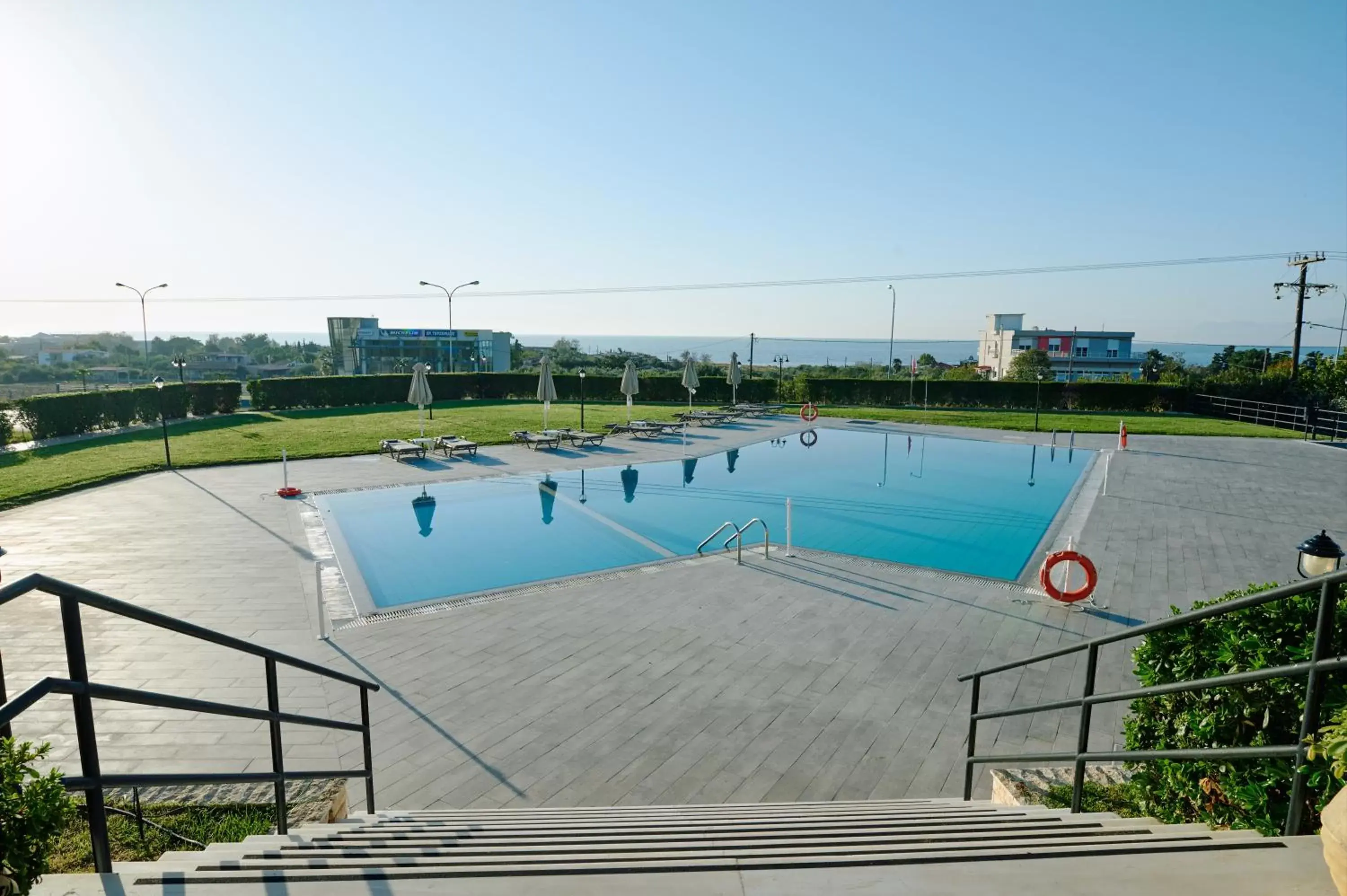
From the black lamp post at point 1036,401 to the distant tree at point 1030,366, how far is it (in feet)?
81.3

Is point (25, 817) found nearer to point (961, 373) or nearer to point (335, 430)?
point (335, 430)

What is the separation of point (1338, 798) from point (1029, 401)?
4009 centimetres

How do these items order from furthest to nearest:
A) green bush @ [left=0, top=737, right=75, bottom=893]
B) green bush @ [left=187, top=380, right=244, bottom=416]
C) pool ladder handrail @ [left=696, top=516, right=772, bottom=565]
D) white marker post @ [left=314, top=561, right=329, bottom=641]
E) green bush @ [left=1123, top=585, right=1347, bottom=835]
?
green bush @ [left=187, top=380, right=244, bottom=416], pool ladder handrail @ [left=696, top=516, right=772, bottom=565], white marker post @ [left=314, top=561, right=329, bottom=641], green bush @ [left=1123, top=585, right=1347, bottom=835], green bush @ [left=0, top=737, right=75, bottom=893]

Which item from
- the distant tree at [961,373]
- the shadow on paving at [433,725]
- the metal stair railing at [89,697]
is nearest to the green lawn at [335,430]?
the distant tree at [961,373]

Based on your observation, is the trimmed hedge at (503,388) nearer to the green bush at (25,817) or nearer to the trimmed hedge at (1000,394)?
the trimmed hedge at (1000,394)

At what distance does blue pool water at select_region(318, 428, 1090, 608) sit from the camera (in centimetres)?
1263

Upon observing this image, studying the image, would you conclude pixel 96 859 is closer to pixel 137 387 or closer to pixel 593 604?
pixel 593 604

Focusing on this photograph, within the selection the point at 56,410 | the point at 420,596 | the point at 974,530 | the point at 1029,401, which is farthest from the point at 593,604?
the point at 1029,401

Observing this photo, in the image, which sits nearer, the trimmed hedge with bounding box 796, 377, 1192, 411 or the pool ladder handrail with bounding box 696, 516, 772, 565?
the pool ladder handrail with bounding box 696, 516, 772, 565

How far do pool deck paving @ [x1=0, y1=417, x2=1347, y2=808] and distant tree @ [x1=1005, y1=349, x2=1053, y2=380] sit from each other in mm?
52892

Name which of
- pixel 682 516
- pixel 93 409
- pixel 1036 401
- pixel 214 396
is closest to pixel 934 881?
pixel 682 516

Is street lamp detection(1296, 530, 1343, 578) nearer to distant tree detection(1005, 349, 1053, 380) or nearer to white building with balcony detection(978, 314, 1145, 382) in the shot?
distant tree detection(1005, 349, 1053, 380)

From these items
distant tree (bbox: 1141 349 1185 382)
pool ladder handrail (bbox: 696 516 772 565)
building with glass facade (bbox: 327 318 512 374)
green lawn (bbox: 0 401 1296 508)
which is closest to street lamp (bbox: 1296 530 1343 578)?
pool ladder handrail (bbox: 696 516 772 565)

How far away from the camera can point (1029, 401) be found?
3841 centimetres
